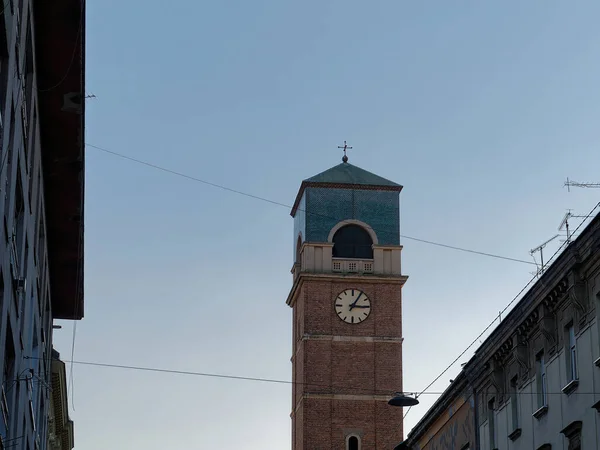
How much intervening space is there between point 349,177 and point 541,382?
4977 centimetres

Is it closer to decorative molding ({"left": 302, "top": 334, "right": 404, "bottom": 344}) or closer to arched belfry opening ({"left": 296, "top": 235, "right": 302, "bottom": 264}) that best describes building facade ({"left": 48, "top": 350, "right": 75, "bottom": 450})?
decorative molding ({"left": 302, "top": 334, "right": 404, "bottom": 344})

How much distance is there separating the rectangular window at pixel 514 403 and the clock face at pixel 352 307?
45.1 metres

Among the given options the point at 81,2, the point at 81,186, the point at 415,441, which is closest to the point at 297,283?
the point at 415,441

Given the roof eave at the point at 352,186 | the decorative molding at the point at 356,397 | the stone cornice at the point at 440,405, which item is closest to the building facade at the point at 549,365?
the stone cornice at the point at 440,405

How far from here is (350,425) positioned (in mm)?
75875

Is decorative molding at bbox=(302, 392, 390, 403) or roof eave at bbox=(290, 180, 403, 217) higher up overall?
roof eave at bbox=(290, 180, 403, 217)

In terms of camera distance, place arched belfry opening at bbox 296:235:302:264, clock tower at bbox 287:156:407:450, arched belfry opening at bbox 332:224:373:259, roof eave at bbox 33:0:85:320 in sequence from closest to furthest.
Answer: roof eave at bbox 33:0:85:320, clock tower at bbox 287:156:407:450, arched belfry opening at bbox 332:224:373:259, arched belfry opening at bbox 296:235:302:264

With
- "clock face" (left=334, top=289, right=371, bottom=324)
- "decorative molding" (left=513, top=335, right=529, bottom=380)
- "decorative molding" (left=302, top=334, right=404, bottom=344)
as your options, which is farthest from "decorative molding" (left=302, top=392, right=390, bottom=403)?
"decorative molding" (left=513, top=335, right=529, bottom=380)

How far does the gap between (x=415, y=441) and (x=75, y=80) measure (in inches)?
977

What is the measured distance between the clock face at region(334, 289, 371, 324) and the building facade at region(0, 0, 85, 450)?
4666 centimetres

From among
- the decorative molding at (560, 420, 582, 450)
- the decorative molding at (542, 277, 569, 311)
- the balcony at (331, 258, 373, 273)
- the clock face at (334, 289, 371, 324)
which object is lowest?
the decorative molding at (560, 420, 582, 450)

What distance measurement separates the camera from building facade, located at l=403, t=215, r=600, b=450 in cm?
2709

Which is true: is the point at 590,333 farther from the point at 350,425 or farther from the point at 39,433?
the point at 350,425

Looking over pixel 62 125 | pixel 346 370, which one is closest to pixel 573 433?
pixel 62 125
